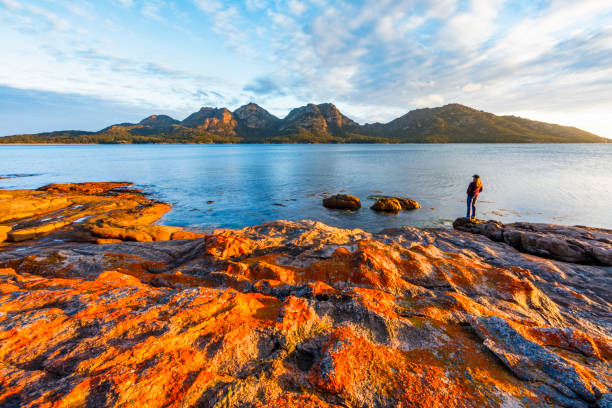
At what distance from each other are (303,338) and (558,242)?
637 inches

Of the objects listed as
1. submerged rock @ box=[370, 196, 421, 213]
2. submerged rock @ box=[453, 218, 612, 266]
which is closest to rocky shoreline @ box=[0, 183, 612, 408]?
submerged rock @ box=[453, 218, 612, 266]

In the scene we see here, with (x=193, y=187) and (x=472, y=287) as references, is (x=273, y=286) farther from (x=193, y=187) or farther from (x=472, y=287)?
(x=193, y=187)

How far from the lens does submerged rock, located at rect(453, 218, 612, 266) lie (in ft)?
40.1

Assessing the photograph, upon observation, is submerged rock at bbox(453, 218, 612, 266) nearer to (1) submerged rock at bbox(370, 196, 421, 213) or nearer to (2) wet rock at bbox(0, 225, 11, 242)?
(1) submerged rock at bbox(370, 196, 421, 213)

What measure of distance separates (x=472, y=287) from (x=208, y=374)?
24.9 feet

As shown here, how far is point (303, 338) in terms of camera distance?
14.8ft

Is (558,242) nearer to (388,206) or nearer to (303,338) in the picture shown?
(388,206)

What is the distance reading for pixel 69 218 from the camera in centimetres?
2269

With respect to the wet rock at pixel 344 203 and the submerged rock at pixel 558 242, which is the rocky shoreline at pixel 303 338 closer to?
the submerged rock at pixel 558 242

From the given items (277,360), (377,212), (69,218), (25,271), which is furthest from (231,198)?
(277,360)

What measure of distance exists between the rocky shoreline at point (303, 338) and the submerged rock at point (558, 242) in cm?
461

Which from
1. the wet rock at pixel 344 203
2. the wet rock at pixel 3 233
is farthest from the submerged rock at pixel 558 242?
the wet rock at pixel 3 233

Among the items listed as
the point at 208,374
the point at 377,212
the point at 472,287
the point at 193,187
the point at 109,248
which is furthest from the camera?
the point at 193,187

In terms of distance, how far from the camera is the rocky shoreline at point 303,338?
319 centimetres
